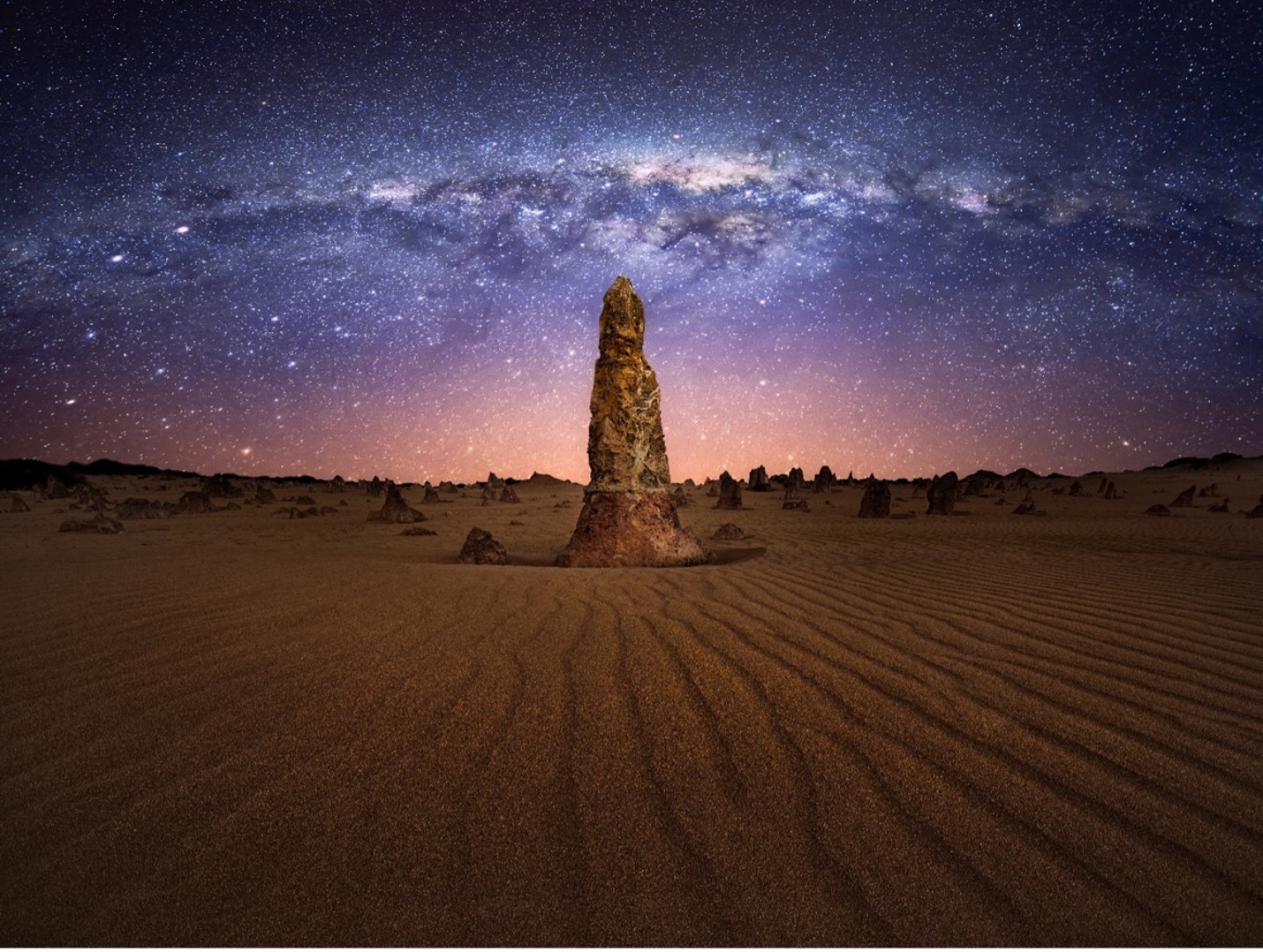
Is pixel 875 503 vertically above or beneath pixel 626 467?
beneath

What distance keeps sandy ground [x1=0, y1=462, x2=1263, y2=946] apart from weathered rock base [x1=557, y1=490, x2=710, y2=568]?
8.61ft

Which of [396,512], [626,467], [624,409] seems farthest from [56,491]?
[626,467]

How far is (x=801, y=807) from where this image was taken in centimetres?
210

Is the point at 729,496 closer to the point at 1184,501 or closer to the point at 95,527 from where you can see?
the point at 1184,501

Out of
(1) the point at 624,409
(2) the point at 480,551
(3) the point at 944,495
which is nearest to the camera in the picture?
(2) the point at 480,551

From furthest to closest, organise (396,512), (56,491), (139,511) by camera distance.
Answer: (56,491) → (139,511) → (396,512)

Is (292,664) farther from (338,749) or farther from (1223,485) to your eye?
(1223,485)

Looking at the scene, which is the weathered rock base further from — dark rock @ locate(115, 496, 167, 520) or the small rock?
dark rock @ locate(115, 496, 167, 520)

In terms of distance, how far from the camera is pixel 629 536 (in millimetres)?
7973

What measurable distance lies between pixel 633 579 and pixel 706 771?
12.7 feet

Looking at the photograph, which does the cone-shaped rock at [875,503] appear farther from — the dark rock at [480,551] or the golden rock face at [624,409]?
the dark rock at [480,551]

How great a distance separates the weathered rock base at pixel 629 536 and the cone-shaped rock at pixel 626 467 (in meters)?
0.01

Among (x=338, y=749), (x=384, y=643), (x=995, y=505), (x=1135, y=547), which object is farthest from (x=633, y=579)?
(x=995, y=505)

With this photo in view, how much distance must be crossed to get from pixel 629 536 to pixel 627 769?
18.5 feet
